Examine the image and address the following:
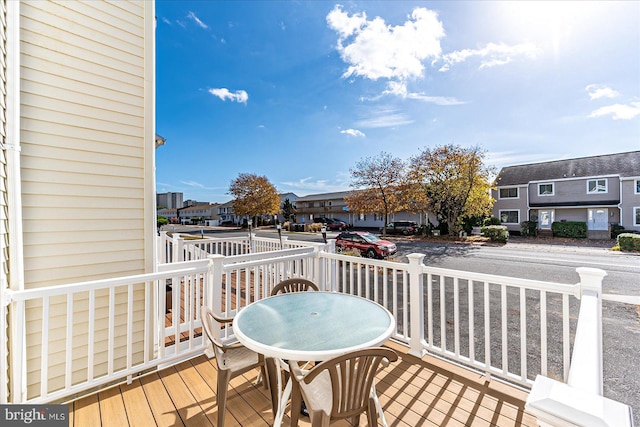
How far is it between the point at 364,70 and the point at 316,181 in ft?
89.1

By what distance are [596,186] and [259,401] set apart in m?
25.1

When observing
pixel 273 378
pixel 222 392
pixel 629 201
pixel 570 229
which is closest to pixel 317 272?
pixel 273 378

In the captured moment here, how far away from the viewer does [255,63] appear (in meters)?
10.1

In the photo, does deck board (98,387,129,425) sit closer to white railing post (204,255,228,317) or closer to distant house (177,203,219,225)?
white railing post (204,255,228,317)

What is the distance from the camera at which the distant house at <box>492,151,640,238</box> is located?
16828 mm

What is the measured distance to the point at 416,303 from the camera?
288 cm

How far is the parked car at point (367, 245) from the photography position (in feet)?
35.3

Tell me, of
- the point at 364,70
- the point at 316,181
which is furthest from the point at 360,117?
the point at 316,181

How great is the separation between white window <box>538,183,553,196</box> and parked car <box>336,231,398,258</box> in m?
16.6

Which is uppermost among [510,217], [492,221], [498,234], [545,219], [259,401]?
[510,217]

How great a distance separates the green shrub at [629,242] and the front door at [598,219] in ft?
23.0

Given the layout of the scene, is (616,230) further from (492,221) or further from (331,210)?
(331,210)

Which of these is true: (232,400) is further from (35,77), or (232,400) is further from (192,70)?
(192,70)

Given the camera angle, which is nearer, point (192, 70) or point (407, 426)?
point (407, 426)
